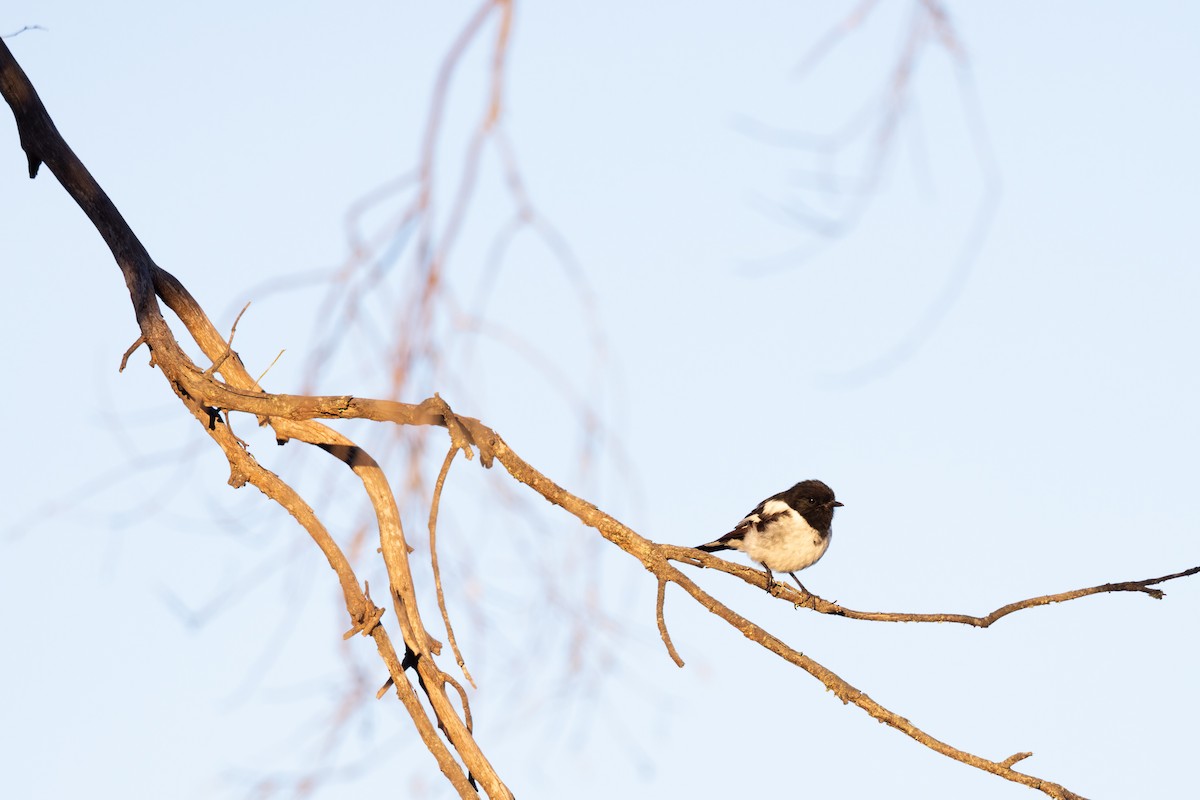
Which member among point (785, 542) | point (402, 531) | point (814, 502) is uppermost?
point (814, 502)

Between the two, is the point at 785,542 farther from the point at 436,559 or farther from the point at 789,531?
the point at 436,559

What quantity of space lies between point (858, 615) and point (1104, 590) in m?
0.70

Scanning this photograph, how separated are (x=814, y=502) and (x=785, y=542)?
465mm

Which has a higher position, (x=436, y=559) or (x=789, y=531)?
(x=789, y=531)

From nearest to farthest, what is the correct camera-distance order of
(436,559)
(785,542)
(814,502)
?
(436,559), (785,542), (814,502)

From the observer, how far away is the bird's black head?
8.12 metres

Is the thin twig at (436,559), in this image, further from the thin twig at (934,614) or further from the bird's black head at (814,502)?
the bird's black head at (814,502)

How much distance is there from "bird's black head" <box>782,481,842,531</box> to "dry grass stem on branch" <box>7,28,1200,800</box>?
12.7 feet

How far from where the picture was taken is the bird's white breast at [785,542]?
25.7 feet

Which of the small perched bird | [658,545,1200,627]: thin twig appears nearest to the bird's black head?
the small perched bird

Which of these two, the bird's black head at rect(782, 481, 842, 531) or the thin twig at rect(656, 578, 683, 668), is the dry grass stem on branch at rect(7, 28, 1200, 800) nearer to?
the thin twig at rect(656, 578, 683, 668)

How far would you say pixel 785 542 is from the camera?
786cm

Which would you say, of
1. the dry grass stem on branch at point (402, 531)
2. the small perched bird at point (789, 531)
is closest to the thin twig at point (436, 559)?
the dry grass stem on branch at point (402, 531)

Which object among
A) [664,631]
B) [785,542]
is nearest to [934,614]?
[664,631]
